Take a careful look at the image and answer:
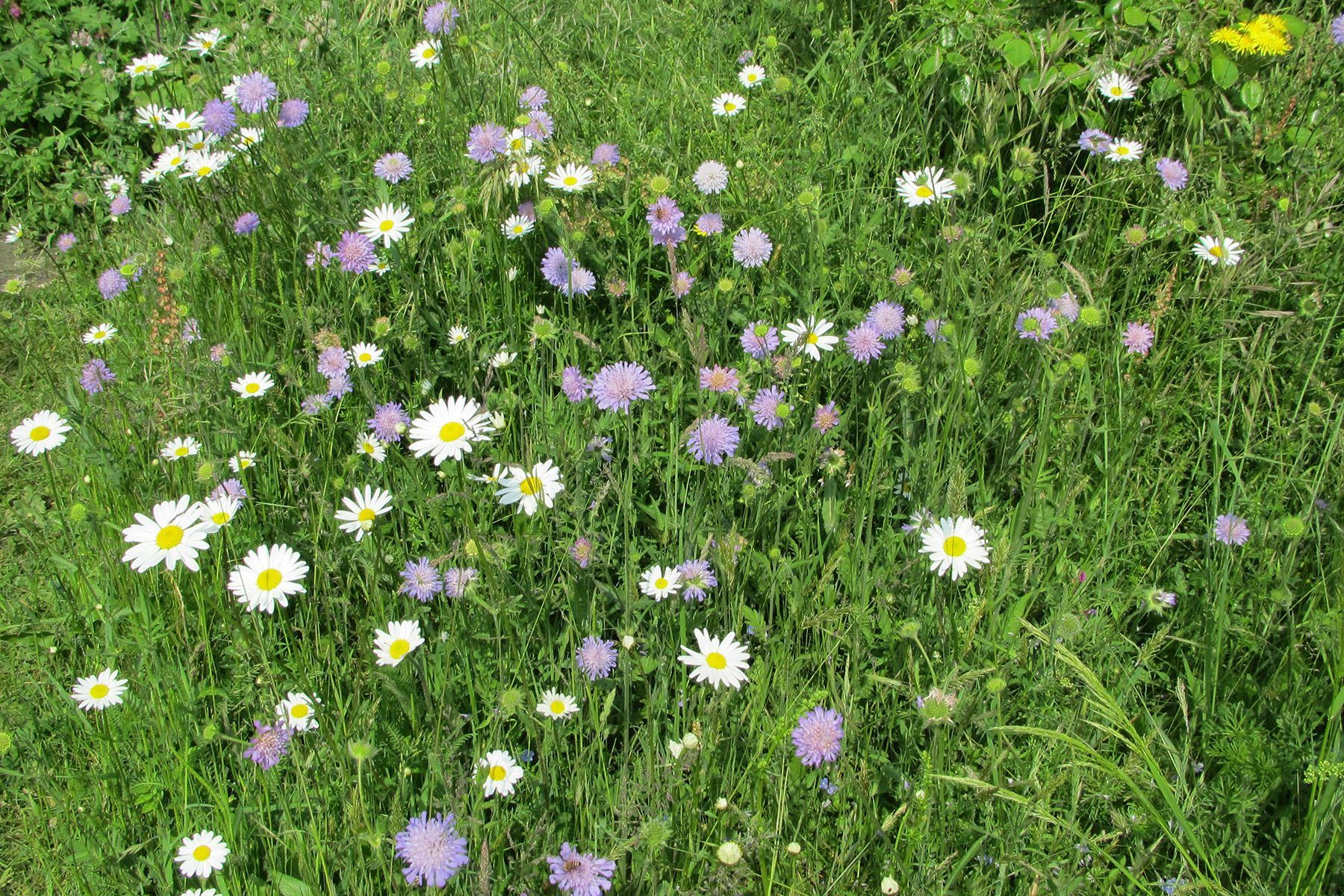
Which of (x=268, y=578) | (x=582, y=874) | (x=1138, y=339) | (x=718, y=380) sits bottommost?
(x=582, y=874)

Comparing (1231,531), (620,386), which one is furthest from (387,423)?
(1231,531)

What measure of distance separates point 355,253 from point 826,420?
4.40 feet

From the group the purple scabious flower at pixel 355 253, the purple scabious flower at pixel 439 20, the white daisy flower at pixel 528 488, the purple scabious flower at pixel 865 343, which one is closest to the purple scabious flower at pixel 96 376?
the purple scabious flower at pixel 355 253

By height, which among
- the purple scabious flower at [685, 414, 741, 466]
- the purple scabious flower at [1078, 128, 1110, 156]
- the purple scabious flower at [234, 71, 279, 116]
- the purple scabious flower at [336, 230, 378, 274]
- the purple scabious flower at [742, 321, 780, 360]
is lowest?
the purple scabious flower at [685, 414, 741, 466]

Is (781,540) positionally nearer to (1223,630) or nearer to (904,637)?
(904,637)

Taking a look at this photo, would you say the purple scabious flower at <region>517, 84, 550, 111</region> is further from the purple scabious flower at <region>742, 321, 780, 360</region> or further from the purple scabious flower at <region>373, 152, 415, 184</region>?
the purple scabious flower at <region>742, 321, 780, 360</region>

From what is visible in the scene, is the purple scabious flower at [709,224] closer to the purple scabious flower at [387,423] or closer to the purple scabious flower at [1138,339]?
the purple scabious flower at [387,423]

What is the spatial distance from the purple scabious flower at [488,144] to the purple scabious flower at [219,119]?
2.50 feet

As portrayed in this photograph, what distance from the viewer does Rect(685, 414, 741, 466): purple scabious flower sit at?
1983 mm

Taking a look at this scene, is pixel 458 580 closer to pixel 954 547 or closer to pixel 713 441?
pixel 713 441

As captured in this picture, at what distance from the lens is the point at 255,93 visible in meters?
2.78

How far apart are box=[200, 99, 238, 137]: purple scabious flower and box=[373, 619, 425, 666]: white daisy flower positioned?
5.78ft

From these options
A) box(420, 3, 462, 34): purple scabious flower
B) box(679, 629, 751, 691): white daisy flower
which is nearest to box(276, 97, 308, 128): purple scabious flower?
box(420, 3, 462, 34): purple scabious flower

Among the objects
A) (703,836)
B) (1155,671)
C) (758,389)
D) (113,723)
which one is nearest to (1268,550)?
(1155,671)
